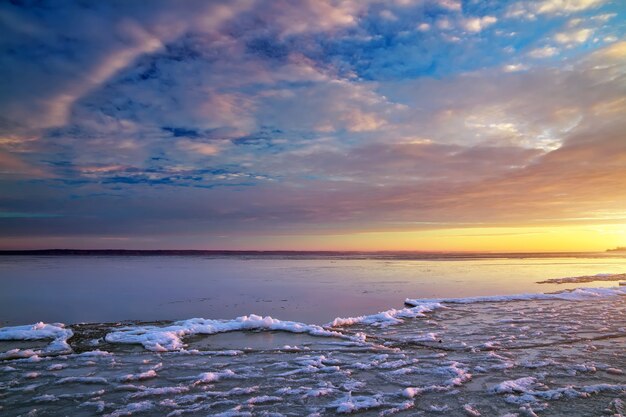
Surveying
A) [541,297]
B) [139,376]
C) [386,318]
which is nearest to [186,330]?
[139,376]

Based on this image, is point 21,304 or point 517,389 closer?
point 517,389

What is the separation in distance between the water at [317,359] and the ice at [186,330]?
0.14ft

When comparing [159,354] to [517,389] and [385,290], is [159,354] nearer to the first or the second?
[517,389]

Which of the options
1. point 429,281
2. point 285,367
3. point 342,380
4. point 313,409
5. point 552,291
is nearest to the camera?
point 313,409

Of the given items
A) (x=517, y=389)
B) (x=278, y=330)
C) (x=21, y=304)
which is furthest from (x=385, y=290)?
(x=21, y=304)

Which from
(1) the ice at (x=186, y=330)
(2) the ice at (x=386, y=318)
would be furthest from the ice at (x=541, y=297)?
(1) the ice at (x=186, y=330)

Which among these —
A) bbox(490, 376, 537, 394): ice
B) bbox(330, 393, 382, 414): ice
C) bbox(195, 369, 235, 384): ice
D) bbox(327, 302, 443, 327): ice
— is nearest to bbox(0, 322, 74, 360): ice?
bbox(195, 369, 235, 384): ice

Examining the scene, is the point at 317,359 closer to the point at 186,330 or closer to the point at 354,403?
the point at 354,403

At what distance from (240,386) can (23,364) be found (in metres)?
4.31

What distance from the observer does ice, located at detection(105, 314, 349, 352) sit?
8359 millimetres

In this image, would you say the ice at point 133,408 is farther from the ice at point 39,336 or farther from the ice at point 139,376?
the ice at point 39,336

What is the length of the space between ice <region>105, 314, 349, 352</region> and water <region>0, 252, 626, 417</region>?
42mm

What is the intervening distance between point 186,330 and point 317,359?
3802mm

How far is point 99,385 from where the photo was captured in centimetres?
587
